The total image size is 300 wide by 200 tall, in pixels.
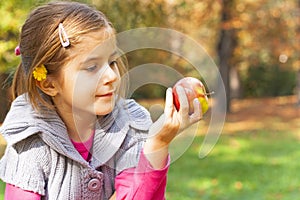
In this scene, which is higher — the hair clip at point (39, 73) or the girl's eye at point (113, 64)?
the girl's eye at point (113, 64)

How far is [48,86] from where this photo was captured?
176 cm

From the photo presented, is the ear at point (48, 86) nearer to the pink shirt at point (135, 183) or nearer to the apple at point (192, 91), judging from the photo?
the pink shirt at point (135, 183)

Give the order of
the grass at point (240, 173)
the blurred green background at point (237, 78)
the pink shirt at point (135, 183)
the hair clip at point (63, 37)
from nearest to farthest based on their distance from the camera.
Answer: the pink shirt at point (135, 183) → the hair clip at point (63, 37) → the blurred green background at point (237, 78) → the grass at point (240, 173)

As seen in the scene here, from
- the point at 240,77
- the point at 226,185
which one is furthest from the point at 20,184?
the point at 240,77

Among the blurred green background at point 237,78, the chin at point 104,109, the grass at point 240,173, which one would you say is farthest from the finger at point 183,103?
the grass at point 240,173

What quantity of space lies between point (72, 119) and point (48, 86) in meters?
0.12

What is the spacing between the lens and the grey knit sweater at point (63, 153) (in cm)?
171

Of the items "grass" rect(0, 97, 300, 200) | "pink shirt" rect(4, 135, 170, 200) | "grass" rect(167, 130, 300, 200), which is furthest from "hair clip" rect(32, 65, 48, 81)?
"grass" rect(167, 130, 300, 200)

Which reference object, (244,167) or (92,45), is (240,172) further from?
(92,45)

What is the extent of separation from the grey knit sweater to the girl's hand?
0.70ft

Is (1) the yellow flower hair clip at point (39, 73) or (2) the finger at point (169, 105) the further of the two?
(1) the yellow flower hair clip at point (39, 73)

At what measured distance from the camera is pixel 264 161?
24.0 feet

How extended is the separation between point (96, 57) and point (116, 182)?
374 mm

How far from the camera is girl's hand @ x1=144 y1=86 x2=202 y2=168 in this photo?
1439 mm
